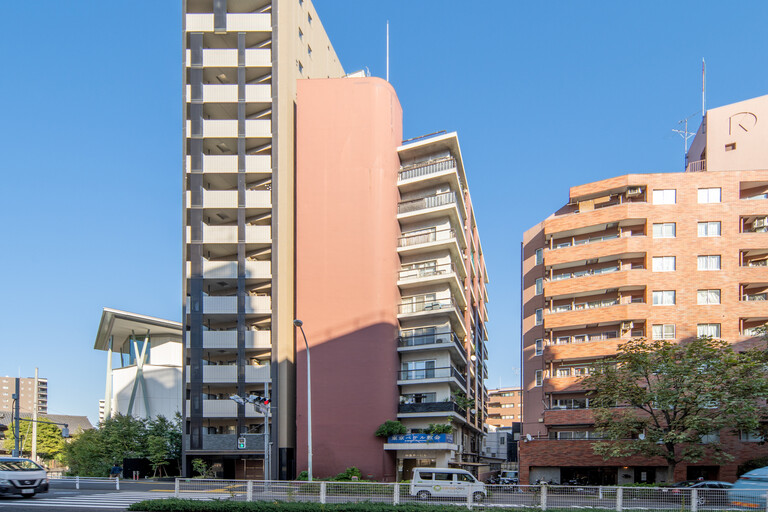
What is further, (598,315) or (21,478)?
(598,315)

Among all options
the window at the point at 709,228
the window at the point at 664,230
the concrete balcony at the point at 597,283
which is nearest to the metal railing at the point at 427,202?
the concrete balcony at the point at 597,283

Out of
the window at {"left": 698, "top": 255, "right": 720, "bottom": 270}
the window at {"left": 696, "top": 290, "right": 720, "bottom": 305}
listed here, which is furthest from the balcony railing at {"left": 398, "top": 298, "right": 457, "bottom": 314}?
the window at {"left": 698, "top": 255, "right": 720, "bottom": 270}

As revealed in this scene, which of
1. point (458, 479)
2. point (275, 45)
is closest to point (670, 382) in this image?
point (458, 479)


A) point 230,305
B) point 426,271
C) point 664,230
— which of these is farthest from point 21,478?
point 664,230

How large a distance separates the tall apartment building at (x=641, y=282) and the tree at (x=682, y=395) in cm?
703

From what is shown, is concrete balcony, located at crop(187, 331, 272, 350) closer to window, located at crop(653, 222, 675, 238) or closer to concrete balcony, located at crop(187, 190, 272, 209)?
concrete balcony, located at crop(187, 190, 272, 209)

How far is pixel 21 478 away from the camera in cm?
2753

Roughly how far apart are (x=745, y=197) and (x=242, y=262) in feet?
140

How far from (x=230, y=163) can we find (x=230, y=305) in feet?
38.4

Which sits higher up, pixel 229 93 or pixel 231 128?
pixel 229 93

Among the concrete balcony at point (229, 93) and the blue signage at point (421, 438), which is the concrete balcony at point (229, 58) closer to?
the concrete balcony at point (229, 93)

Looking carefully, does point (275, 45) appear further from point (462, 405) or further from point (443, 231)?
point (462, 405)

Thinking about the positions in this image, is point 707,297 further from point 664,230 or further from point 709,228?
point 664,230

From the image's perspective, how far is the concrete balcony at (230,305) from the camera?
5228cm
